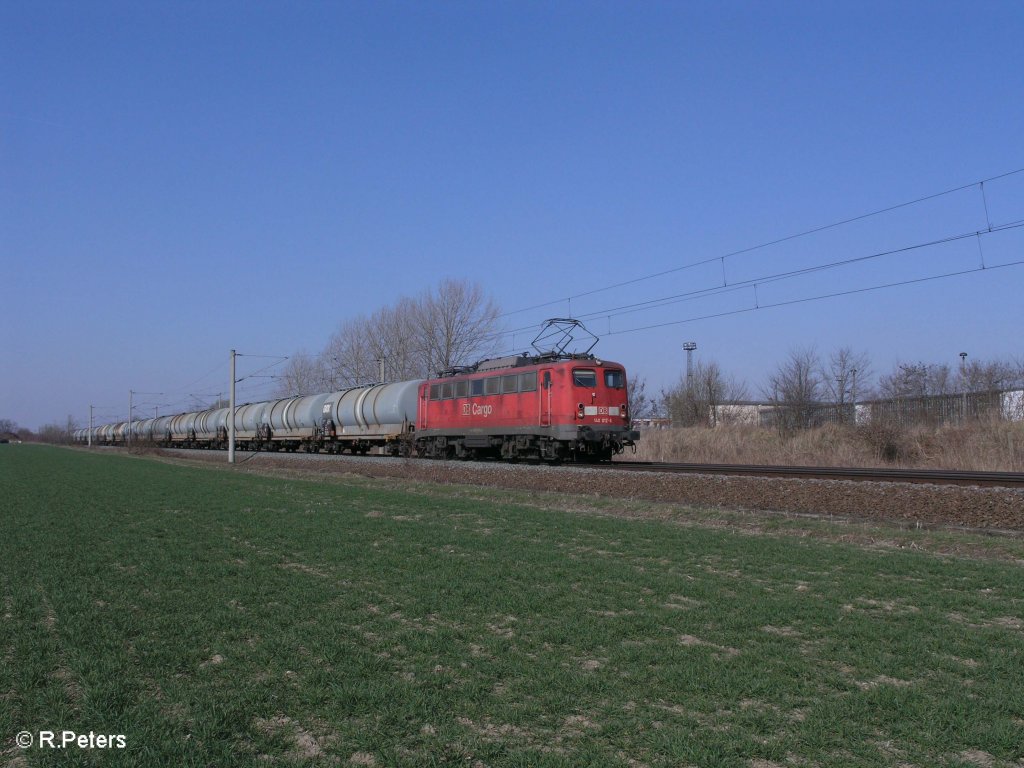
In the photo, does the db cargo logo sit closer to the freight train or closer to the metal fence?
the freight train

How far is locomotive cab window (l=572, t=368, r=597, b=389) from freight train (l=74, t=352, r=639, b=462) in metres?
0.03

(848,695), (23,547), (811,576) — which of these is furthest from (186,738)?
(23,547)

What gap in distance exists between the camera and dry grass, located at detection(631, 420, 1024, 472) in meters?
24.7

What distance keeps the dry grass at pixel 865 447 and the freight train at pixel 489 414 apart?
7955mm

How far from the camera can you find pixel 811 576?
9.00 m

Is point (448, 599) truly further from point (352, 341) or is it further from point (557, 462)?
point (352, 341)

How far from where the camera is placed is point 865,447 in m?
28.3

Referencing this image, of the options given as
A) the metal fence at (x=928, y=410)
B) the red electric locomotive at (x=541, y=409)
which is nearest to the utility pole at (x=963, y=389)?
the metal fence at (x=928, y=410)

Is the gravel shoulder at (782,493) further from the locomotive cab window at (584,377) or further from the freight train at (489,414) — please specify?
the locomotive cab window at (584,377)

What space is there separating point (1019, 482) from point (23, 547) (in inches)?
716

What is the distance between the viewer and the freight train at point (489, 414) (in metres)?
26.0

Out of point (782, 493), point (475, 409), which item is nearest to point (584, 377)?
point (475, 409)

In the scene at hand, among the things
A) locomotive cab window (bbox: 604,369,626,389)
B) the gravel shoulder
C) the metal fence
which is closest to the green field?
the gravel shoulder

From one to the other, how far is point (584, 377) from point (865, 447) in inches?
424
